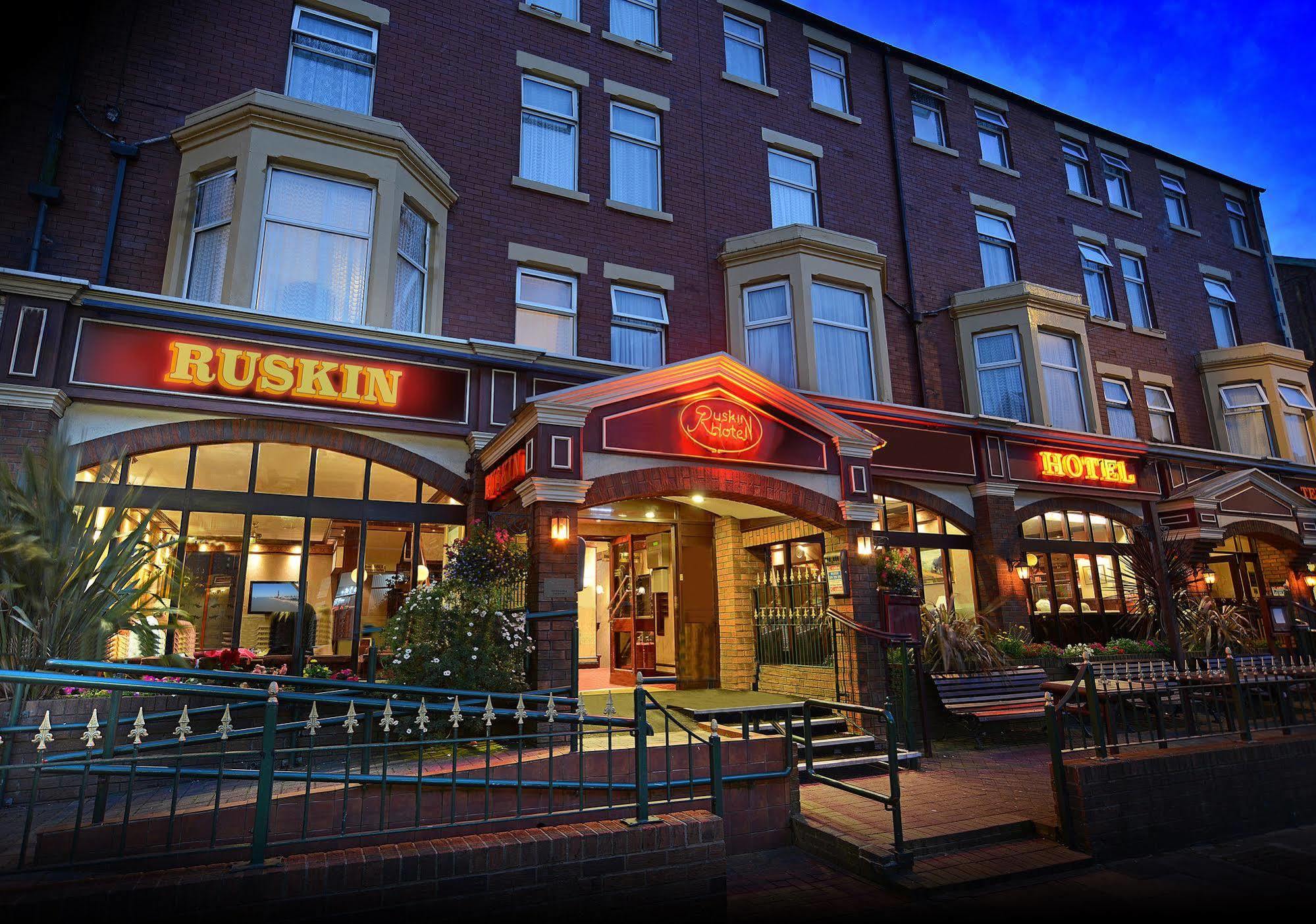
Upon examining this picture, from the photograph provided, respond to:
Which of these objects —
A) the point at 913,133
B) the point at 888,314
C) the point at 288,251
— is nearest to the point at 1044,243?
the point at 913,133

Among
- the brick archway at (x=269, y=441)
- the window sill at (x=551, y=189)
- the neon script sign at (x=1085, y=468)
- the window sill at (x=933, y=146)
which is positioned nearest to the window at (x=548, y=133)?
the window sill at (x=551, y=189)

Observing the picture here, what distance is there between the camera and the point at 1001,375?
1585 cm

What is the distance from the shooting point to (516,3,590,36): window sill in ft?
44.8

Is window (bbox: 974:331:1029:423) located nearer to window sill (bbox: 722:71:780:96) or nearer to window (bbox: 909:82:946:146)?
window (bbox: 909:82:946:146)

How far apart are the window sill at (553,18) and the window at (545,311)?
4.98 m

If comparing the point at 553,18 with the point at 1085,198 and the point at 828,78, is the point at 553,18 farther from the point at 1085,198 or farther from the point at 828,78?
the point at 1085,198

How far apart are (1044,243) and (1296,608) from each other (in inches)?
374

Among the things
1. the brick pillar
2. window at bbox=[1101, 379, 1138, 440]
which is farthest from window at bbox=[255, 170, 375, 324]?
window at bbox=[1101, 379, 1138, 440]

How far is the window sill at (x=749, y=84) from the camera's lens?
15.4 m

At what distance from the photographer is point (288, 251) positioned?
10555 millimetres

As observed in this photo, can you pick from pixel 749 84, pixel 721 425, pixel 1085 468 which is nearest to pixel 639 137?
pixel 749 84

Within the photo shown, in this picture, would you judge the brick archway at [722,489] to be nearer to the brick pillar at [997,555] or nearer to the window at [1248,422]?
the brick pillar at [997,555]

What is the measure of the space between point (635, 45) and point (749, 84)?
2497mm

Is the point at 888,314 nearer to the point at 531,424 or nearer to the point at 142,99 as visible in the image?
the point at 531,424
